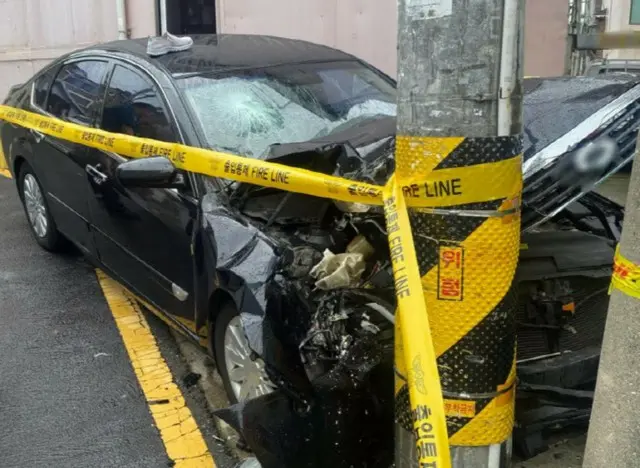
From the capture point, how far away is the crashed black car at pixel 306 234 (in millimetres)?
2658

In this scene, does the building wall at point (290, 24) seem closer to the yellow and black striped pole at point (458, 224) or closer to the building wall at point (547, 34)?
the building wall at point (547, 34)

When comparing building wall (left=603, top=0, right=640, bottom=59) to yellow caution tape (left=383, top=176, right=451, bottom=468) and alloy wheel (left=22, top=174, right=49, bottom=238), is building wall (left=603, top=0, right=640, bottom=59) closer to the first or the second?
alloy wheel (left=22, top=174, right=49, bottom=238)

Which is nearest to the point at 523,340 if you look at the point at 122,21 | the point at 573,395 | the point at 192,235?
the point at 573,395

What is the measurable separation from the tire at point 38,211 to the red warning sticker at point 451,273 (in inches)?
166

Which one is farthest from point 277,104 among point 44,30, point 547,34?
point 44,30

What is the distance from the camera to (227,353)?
331 centimetres

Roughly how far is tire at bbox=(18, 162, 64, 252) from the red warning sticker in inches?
166

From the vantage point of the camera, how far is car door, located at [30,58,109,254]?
4609 mm

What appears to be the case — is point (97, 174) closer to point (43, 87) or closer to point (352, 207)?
point (43, 87)

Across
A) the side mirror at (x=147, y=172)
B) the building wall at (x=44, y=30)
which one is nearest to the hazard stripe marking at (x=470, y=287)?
the side mirror at (x=147, y=172)

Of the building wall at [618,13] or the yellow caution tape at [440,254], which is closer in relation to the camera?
the yellow caution tape at [440,254]

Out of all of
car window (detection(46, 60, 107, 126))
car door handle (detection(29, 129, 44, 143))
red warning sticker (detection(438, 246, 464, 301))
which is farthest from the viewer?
car door handle (detection(29, 129, 44, 143))

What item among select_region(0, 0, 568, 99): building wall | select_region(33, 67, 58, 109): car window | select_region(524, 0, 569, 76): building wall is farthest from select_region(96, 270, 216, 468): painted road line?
select_region(524, 0, 569, 76): building wall

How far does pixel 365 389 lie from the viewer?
2.63m
